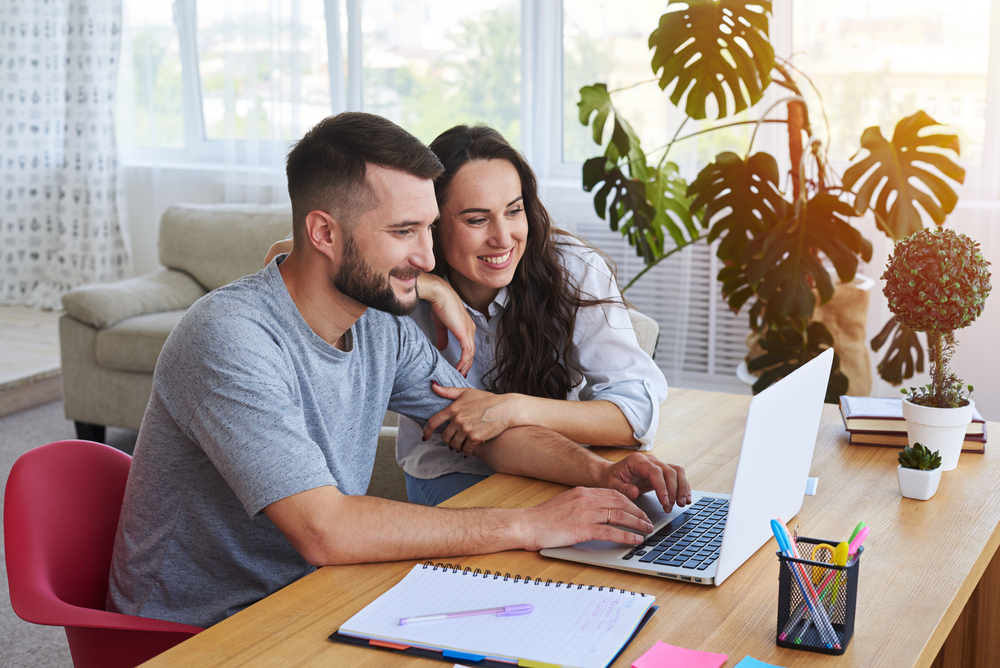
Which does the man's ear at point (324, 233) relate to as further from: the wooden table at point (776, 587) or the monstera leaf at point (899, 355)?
the monstera leaf at point (899, 355)

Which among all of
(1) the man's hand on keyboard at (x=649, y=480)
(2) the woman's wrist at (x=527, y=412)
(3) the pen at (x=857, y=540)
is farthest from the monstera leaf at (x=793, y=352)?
(3) the pen at (x=857, y=540)

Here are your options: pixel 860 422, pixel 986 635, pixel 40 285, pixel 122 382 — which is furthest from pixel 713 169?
pixel 40 285

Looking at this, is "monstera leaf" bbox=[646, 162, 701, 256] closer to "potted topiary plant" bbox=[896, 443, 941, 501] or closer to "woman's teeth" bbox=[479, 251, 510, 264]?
"woman's teeth" bbox=[479, 251, 510, 264]

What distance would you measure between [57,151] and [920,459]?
5.43 metres

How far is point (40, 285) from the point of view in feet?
18.3

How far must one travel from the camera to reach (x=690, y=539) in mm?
1190

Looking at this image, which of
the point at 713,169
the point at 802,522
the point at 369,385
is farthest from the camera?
the point at 713,169

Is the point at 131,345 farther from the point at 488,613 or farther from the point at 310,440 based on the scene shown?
the point at 488,613

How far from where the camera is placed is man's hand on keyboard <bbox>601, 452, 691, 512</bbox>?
130 cm

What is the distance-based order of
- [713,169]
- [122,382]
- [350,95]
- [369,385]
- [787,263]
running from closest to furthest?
1. [369,385]
2. [787,263]
3. [713,169]
4. [122,382]
5. [350,95]

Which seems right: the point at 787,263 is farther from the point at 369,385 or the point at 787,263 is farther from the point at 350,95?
the point at 350,95

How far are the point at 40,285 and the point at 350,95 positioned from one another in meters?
2.39

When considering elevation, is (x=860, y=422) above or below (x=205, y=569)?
above

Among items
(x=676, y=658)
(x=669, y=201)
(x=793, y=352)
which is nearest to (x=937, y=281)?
(x=676, y=658)
